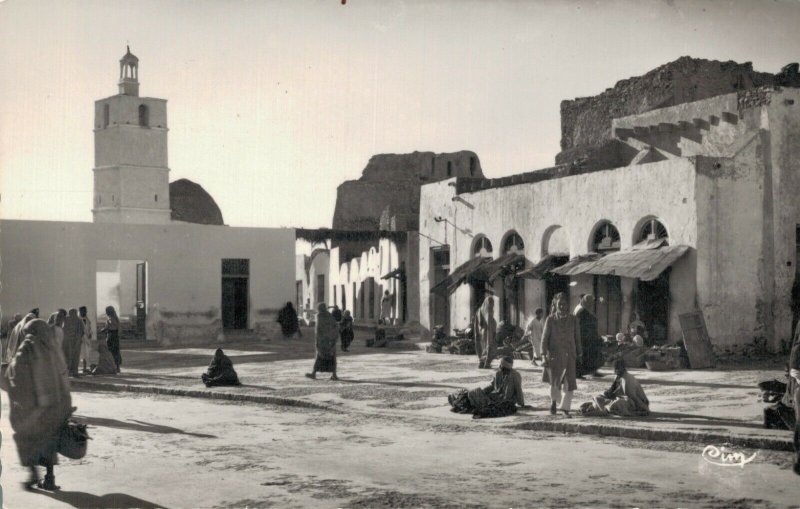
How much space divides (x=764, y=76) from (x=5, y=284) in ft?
76.3

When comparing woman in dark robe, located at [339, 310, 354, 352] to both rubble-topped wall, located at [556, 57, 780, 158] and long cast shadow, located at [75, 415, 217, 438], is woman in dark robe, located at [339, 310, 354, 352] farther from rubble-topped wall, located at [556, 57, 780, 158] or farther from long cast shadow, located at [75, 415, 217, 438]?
long cast shadow, located at [75, 415, 217, 438]

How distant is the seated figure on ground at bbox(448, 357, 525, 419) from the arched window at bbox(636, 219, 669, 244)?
8.62 meters

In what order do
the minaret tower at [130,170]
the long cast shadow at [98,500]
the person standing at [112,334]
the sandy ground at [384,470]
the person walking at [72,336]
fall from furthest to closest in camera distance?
the minaret tower at [130,170] → the person standing at [112,334] → the person walking at [72,336] → the sandy ground at [384,470] → the long cast shadow at [98,500]

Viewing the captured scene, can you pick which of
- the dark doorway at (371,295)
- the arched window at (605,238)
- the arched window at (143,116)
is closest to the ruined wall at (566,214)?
the arched window at (605,238)

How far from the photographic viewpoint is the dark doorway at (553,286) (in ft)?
79.0

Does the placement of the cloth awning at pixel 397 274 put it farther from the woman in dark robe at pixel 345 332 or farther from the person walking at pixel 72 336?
the person walking at pixel 72 336

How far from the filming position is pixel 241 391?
16.6m

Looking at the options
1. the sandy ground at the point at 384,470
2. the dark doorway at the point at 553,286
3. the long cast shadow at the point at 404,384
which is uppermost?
the dark doorway at the point at 553,286

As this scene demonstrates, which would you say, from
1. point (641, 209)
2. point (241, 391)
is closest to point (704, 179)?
point (641, 209)

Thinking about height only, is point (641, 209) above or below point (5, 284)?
above

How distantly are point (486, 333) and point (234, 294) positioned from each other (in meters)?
12.0

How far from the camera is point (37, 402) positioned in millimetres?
8508

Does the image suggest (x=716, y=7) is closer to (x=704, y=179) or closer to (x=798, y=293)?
(x=704, y=179)

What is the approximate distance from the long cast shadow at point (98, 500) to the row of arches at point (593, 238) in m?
14.7
